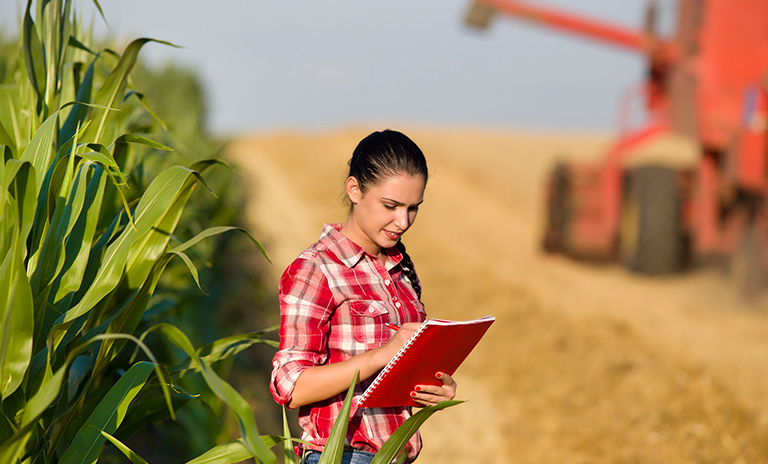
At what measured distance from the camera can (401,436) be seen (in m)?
1.39

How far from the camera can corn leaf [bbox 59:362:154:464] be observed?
1437 mm

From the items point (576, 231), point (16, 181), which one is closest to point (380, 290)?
point (16, 181)

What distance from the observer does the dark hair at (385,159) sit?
4.63ft

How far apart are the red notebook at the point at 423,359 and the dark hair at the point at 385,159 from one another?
1.05ft

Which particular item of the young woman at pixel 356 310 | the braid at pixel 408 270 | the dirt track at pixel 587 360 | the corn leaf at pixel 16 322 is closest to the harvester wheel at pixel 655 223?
the dirt track at pixel 587 360

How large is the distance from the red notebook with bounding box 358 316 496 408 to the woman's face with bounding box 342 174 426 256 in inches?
9.0

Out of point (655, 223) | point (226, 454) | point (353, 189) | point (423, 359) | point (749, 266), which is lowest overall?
point (749, 266)

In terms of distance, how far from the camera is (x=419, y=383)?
1.44m

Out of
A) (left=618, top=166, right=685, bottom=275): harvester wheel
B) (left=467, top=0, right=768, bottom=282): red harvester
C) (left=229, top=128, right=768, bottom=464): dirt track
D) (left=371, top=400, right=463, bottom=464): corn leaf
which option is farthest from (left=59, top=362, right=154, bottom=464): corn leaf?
(left=618, top=166, right=685, bottom=275): harvester wheel

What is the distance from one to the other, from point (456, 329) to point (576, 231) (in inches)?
257

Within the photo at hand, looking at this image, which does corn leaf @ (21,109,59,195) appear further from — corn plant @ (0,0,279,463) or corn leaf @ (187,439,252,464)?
corn leaf @ (187,439,252,464)

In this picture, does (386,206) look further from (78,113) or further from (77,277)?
(78,113)

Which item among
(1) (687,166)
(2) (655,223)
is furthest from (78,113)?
(1) (687,166)

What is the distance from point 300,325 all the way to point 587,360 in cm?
412
